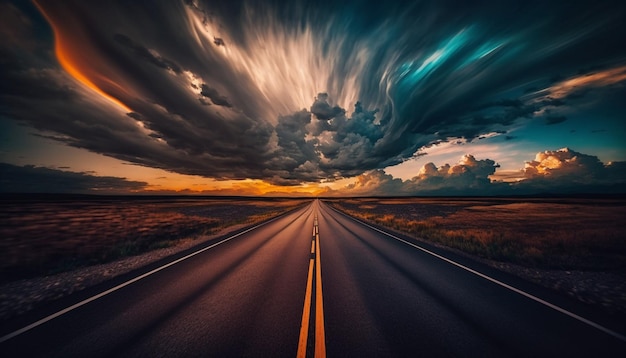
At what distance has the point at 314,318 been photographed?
385 centimetres

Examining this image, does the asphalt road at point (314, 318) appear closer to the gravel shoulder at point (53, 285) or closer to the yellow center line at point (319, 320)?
the yellow center line at point (319, 320)

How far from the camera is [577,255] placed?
8.52 m

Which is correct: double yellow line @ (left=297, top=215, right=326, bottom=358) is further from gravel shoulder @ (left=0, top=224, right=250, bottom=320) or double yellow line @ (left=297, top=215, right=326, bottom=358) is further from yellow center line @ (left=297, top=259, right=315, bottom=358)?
gravel shoulder @ (left=0, top=224, right=250, bottom=320)

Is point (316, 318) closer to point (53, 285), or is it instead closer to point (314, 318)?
point (314, 318)

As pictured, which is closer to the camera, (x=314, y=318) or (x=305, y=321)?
(x=305, y=321)

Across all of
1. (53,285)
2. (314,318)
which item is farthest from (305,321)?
(53,285)

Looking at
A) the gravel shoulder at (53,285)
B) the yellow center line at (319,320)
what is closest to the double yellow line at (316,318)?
the yellow center line at (319,320)

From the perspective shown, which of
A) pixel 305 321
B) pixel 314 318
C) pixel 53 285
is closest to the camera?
pixel 305 321

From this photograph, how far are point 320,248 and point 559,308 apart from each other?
22.7 ft

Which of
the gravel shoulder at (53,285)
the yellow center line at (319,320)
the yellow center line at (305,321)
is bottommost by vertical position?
the yellow center line at (319,320)

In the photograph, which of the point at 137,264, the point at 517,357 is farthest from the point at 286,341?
the point at 137,264

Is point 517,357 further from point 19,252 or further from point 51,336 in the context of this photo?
point 19,252

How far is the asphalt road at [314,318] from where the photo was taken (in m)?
3.09

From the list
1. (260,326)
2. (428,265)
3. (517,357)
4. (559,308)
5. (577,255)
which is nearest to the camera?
(517,357)
